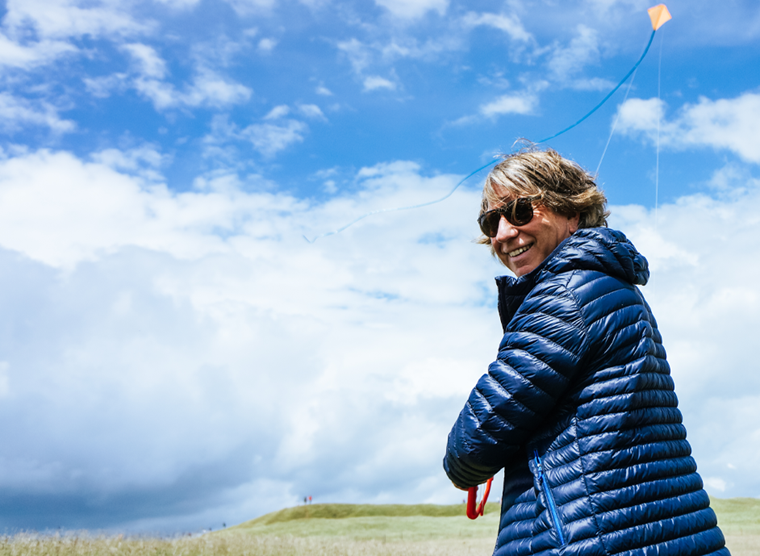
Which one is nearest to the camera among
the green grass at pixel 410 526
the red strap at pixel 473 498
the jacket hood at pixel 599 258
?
the jacket hood at pixel 599 258

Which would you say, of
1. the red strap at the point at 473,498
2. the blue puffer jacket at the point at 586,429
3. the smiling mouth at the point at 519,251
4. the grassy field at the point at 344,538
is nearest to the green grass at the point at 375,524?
the grassy field at the point at 344,538

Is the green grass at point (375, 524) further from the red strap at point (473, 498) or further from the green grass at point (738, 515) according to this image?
the red strap at point (473, 498)

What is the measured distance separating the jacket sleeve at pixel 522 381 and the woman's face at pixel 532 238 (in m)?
0.62

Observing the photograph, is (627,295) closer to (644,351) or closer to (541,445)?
(644,351)

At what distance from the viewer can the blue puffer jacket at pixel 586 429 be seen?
2.68 m

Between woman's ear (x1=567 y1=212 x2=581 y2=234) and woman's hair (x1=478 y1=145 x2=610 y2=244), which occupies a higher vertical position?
woman's hair (x1=478 y1=145 x2=610 y2=244)

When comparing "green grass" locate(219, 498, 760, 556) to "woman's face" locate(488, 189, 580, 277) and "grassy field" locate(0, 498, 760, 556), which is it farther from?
"woman's face" locate(488, 189, 580, 277)

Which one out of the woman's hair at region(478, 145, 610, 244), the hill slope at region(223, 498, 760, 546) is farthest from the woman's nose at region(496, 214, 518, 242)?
the hill slope at region(223, 498, 760, 546)

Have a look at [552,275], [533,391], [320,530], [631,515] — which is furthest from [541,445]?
[320,530]

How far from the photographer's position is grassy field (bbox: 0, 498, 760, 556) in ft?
31.3

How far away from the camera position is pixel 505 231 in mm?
3605

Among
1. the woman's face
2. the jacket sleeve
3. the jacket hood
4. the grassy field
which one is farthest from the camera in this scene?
the grassy field

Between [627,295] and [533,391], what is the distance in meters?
0.66

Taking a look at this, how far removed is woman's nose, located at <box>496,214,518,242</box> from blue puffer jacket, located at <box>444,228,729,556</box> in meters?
0.51
